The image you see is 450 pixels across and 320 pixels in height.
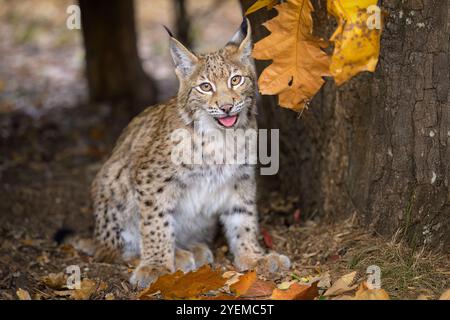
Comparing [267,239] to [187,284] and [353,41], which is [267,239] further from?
[353,41]

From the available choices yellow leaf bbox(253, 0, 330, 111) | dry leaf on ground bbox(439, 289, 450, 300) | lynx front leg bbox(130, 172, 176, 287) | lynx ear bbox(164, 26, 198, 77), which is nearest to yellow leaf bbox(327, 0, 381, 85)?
yellow leaf bbox(253, 0, 330, 111)

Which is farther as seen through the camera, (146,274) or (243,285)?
(146,274)

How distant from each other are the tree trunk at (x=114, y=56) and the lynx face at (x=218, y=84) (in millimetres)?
3687

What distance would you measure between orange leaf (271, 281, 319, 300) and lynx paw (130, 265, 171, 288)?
990 mm

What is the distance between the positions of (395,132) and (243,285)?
3.97 ft

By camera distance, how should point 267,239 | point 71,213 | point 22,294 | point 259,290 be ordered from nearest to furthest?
point 259,290, point 22,294, point 267,239, point 71,213

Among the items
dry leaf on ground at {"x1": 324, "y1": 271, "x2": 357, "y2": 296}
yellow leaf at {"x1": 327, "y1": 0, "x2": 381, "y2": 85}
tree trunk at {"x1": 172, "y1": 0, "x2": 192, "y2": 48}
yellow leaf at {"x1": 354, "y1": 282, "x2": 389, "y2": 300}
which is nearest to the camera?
yellow leaf at {"x1": 327, "y1": 0, "x2": 381, "y2": 85}

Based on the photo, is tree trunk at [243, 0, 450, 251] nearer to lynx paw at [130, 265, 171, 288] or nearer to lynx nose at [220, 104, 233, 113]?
lynx nose at [220, 104, 233, 113]

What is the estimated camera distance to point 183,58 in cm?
423

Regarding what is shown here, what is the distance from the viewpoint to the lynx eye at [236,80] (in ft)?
13.4

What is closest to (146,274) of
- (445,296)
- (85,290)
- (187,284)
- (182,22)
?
(85,290)

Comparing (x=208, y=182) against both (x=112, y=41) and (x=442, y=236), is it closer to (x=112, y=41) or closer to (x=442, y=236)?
(x=442, y=236)

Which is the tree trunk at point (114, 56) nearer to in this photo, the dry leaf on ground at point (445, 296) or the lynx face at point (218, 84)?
the lynx face at point (218, 84)

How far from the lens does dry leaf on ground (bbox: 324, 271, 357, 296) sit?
136 inches
